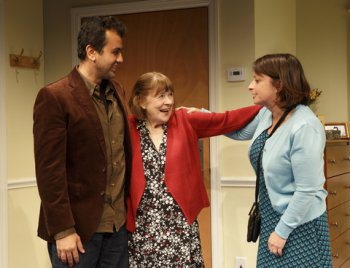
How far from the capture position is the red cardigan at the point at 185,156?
2.05 m

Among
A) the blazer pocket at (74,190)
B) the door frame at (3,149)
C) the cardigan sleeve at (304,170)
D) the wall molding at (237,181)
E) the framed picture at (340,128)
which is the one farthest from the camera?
the framed picture at (340,128)

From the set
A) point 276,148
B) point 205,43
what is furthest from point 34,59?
point 276,148

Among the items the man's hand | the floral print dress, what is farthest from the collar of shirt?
the man's hand

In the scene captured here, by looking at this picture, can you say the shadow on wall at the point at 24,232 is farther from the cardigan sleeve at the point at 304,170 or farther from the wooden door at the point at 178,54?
the cardigan sleeve at the point at 304,170

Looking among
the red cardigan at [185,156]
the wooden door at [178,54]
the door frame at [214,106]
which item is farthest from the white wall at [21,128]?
the red cardigan at [185,156]

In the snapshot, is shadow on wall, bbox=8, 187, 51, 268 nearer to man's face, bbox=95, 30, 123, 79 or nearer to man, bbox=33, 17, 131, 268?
man, bbox=33, 17, 131, 268

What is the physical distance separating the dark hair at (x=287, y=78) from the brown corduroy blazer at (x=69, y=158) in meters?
0.74

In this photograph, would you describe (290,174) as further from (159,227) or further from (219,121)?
(159,227)

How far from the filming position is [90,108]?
1.90 m

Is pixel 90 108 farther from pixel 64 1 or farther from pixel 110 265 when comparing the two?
pixel 64 1

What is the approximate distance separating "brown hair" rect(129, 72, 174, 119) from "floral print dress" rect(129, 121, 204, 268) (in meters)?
0.22

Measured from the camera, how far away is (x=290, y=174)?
6.00ft

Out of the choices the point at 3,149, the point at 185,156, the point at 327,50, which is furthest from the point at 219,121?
the point at 327,50

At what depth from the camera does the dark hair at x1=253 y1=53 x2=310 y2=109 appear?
185 cm
